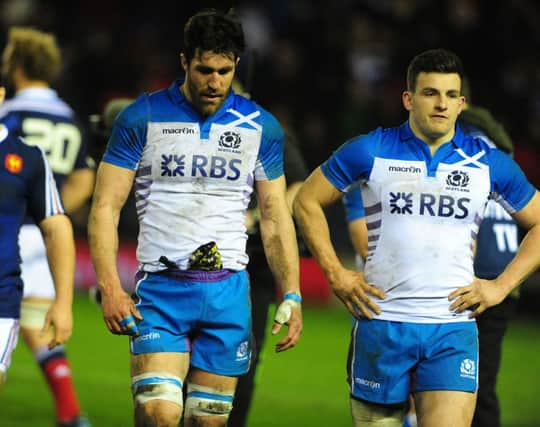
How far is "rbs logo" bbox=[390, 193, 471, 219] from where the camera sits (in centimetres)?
689

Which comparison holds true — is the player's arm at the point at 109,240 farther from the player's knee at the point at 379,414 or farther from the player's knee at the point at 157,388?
the player's knee at the point at 379,414

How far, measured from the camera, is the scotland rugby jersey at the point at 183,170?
6.91m

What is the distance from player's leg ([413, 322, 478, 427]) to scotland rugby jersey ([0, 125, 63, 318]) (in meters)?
1.98

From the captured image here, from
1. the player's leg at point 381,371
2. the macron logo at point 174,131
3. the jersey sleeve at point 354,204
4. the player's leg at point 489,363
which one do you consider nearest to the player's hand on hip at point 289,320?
the player's leg at point 381,371

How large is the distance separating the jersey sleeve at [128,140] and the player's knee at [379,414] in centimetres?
164

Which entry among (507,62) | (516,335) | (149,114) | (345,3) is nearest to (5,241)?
(149,114)

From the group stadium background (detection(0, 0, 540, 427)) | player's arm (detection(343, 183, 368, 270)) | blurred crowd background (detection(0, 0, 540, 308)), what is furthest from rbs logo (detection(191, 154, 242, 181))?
blurred crowd background (detection(0, 0, 540, 308))

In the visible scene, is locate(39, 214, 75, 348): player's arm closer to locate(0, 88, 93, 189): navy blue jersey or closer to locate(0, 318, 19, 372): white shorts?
locate(0, 318, 19, 372): white shorts

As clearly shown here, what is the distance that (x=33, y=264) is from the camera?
9.58 meters

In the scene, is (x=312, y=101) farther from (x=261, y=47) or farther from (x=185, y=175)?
(x=185, y=175)

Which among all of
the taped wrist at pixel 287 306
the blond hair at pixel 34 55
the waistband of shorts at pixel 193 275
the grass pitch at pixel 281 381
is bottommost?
the grass pitch at pixel 281 381

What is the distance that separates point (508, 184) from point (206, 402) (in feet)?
5.98

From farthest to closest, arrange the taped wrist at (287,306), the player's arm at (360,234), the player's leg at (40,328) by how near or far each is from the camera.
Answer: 1. the player's leg at (40,328)
2. the player's arm at (360,234)
3. the taped wrist at (287,306)

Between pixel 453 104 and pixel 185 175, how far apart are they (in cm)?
135
